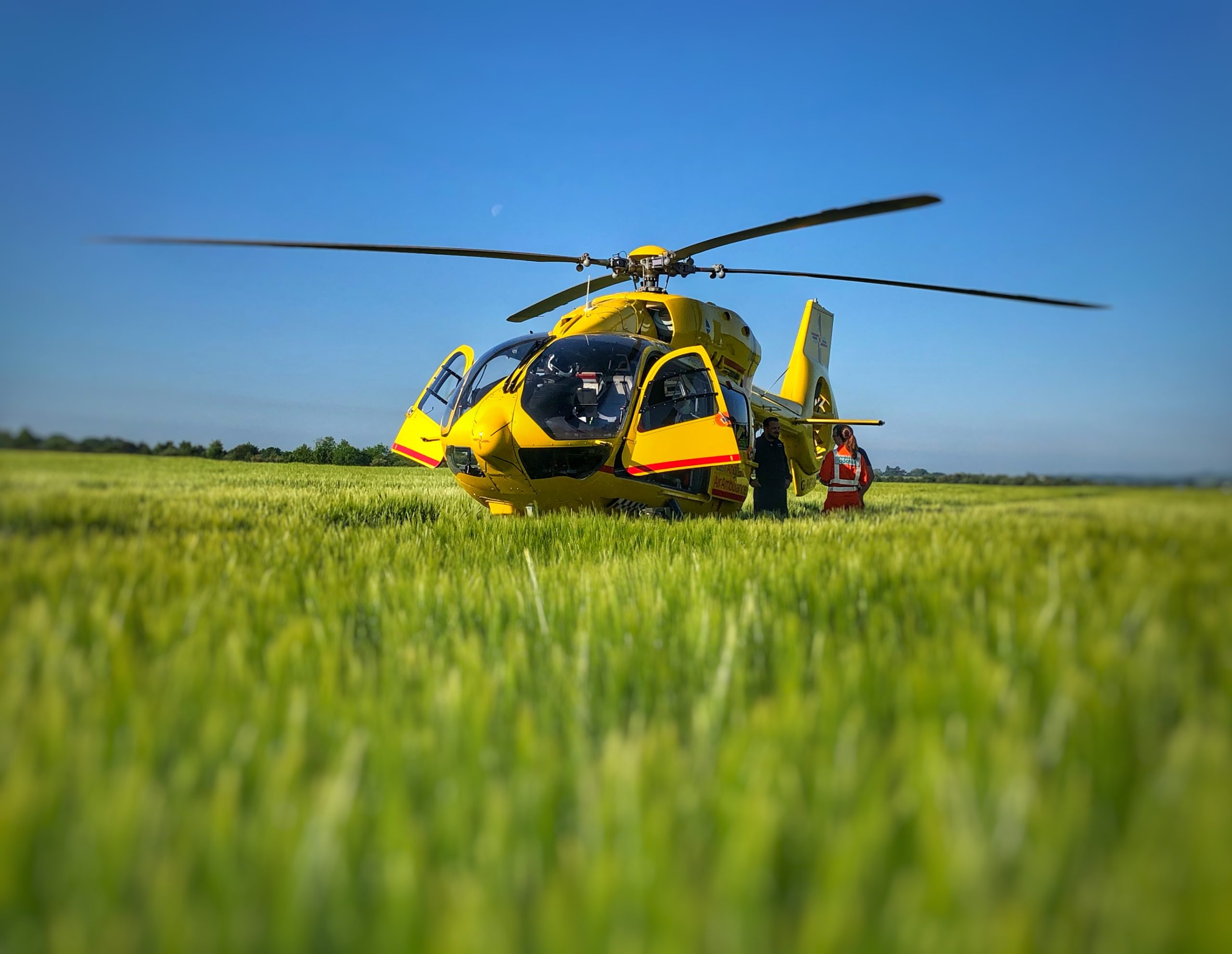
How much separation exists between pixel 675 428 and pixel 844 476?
416 centimetres

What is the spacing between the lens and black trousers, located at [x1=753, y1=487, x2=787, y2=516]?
33.3 feet

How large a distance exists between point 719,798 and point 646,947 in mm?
298

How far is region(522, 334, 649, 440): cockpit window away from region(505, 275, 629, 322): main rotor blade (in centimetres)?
279

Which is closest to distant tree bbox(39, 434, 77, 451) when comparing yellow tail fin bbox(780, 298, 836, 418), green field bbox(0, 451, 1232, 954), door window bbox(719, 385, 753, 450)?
green field bbox(0, 451, 1232, 954)

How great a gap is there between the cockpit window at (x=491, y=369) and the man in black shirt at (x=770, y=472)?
408cm

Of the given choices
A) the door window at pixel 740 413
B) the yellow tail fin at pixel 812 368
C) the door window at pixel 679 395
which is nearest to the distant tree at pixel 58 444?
the door window at pixel 679 395

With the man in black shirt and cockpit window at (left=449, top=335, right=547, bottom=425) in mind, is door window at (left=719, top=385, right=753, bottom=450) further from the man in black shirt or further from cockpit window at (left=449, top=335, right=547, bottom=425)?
cockpit window at (left=449, top=335, right=547, bottom=425)

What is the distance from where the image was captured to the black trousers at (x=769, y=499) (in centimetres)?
1015

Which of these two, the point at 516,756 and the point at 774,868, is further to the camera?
the point at 516,756

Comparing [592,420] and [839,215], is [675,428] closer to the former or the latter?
[592,420]

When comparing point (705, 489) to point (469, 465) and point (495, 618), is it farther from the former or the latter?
point (495, 618)

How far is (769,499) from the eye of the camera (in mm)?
10219

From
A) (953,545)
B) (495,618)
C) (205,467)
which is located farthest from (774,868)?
(205,467)

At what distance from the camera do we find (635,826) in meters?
0.82
